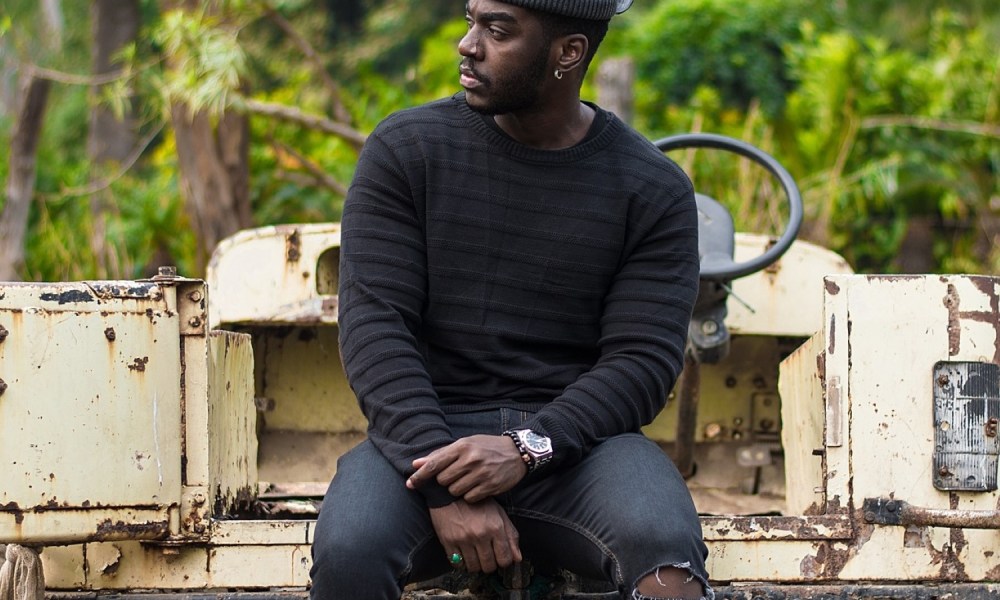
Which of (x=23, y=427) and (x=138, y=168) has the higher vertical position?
(x=138, y=168)

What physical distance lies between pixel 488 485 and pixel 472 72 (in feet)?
2.70

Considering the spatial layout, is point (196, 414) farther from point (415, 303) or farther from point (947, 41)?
point (947, 41)

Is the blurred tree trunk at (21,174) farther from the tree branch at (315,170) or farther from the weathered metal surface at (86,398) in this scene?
the weathered metal surface at (86,398)

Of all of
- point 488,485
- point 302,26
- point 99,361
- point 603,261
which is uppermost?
point 302,26

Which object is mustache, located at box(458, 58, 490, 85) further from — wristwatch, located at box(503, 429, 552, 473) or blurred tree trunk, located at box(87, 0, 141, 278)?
blurred tree trunk, located at box(87, 0, 141, 278)

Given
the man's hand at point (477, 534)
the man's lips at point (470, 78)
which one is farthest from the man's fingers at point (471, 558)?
the man's lips at point (470, 78)

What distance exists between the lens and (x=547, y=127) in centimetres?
287

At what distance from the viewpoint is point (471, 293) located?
9.04ft

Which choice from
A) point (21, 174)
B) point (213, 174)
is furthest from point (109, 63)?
point (213, 174)

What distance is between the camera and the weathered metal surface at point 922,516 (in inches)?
109

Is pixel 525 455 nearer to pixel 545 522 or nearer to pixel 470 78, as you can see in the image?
pixel 545 522

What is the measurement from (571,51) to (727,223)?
1.06 m

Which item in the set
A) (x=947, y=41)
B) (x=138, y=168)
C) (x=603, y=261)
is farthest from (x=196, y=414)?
(x=138, y=168)

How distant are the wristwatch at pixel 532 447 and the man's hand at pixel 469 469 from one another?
3 cm
